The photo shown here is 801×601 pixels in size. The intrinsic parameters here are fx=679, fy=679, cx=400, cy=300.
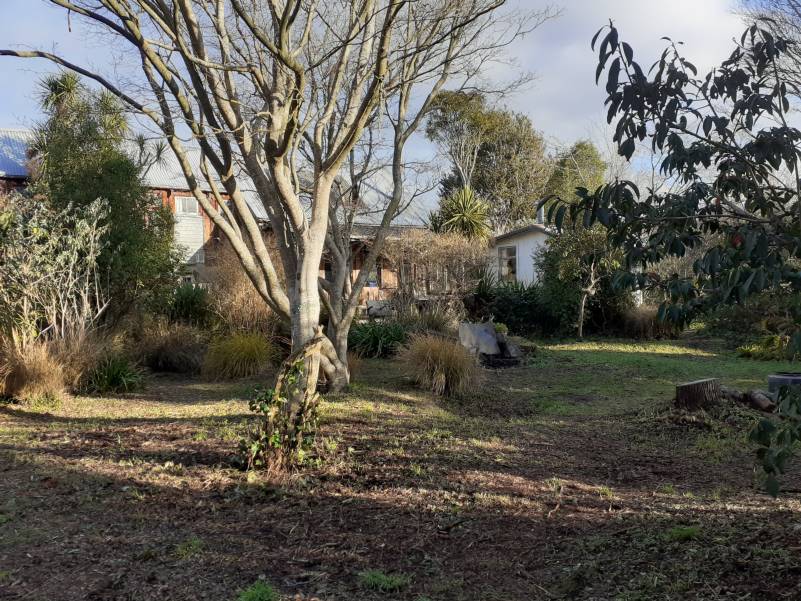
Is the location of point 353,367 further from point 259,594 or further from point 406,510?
point 259,594

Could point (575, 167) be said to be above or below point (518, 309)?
above

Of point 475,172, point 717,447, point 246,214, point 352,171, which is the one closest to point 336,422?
point 246,214

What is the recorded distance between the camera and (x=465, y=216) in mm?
22031

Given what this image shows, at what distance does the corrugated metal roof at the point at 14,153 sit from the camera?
2697cm

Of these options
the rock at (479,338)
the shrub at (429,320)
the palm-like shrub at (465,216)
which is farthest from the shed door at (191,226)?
the rock at (479,338)

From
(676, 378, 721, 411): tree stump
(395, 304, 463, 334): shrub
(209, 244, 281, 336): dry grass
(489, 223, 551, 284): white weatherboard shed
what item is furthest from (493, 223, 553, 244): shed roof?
(676, 378, 721, 411): tree stump

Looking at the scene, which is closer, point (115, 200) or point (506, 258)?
point (115, 200)

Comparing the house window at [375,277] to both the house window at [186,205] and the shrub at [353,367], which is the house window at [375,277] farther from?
the house window at [186,205]

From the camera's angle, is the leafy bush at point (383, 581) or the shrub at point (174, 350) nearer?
the leafy bush at point (383, 581)

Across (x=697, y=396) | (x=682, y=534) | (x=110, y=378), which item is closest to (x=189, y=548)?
(x=682, y=534)

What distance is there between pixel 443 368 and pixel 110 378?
473 centimetres

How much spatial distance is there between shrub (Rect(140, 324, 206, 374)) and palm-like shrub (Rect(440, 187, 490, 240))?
11456 mm

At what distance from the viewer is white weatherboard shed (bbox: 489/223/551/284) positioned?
23984mm

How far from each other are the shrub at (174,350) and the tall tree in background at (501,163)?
2446 cm
